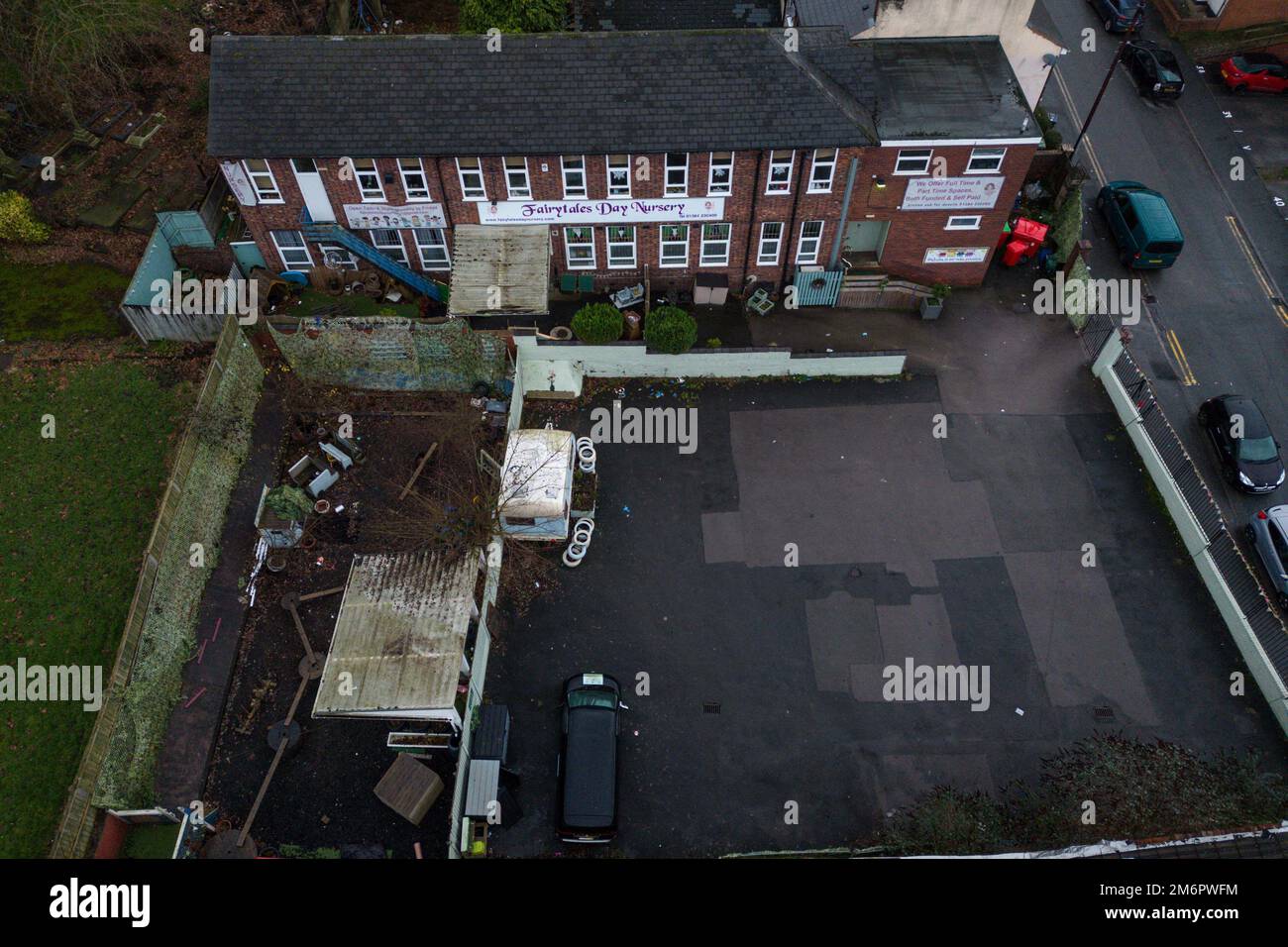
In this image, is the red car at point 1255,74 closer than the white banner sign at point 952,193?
No

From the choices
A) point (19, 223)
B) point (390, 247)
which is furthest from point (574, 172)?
point (19, 223)

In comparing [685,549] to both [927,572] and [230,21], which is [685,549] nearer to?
[927,572]

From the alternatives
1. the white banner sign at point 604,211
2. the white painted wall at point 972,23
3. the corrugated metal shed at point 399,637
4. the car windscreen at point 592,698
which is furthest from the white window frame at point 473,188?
the car windscreen at point 592,698

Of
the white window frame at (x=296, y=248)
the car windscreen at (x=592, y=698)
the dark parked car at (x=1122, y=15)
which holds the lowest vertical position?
the car windscreen at (x=592, y=698)

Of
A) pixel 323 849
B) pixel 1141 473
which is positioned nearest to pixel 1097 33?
pixel 1141 473

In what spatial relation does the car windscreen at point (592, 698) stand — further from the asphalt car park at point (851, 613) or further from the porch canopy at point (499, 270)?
the porch canopy at point (499, 270)

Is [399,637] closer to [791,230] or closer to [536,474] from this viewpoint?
[536,474]

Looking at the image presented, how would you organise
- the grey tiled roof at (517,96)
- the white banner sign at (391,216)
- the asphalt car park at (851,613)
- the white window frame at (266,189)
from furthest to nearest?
the white banner sign at (391,216), the white window frame at (266,189), the grey tiled roof at (517,96), the asphalt car park at (851,613)
